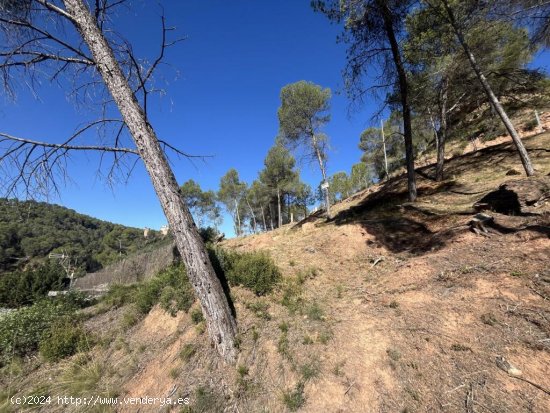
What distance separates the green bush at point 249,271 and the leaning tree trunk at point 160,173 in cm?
144

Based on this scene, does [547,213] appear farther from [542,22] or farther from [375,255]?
[542,22]

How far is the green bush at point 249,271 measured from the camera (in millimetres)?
4904

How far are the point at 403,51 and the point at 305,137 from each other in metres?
7.45

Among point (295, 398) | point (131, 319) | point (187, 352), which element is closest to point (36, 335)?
point (131, 319)

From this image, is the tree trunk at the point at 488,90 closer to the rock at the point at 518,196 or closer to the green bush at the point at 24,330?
the rock at the point at 518,196

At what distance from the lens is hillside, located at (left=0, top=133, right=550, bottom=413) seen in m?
2.50

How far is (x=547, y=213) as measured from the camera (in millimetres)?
4555

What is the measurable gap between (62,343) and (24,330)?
59.2 inches

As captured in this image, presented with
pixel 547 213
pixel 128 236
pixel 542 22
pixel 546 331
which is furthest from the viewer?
pixel 128 236

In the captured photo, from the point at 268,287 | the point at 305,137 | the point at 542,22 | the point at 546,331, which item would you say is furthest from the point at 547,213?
the point at 305,137

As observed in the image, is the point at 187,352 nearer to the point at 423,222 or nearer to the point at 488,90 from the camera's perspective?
the point at 423,222

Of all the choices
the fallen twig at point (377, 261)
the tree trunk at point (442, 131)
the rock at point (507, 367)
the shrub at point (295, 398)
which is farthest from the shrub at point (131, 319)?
the tree trunk at point (442, 131)

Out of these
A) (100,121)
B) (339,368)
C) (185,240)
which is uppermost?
(100,121)

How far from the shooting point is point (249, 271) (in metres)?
5.07
